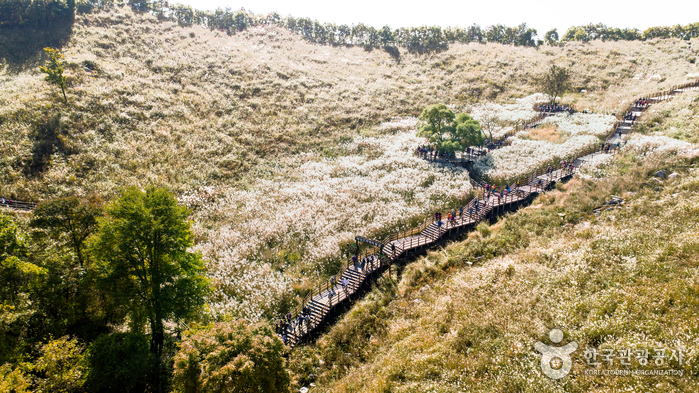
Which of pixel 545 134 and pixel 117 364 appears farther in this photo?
pixel 545 134

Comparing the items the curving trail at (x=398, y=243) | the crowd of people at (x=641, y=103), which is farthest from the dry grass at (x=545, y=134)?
the crowd of people at (x=641, y=103)

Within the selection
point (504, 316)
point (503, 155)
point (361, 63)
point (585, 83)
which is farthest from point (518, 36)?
point (504, 316)

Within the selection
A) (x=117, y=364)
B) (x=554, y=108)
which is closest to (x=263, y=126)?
(x=117, y=364)

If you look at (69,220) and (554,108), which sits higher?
(554,108)

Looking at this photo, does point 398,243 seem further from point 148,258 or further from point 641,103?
point 641,103

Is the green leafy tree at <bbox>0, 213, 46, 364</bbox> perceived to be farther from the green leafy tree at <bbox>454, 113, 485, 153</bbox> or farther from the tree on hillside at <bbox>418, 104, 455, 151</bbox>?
the green leafy tree at <bbox>454, 113, 485, 153</bbox>

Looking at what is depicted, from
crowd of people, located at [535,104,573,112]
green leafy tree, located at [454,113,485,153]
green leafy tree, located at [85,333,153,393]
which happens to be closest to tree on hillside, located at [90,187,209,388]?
green leafy tree, located at [85,333,153,393]
